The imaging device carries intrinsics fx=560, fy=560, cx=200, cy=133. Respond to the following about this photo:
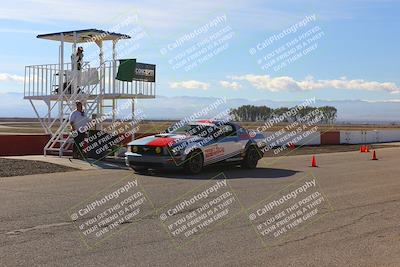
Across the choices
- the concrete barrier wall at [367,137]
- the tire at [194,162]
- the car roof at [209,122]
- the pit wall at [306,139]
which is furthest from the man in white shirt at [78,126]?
the concrete barrier wall at [367,137]

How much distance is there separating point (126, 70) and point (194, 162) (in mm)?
5509

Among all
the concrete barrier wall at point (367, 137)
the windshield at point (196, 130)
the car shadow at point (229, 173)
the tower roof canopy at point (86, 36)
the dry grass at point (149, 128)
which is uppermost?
the tower roof canopy at point (86, 36)

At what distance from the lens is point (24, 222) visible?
305 inches

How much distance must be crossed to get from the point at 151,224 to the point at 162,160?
581 centimetres

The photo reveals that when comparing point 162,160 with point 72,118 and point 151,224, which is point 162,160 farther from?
point 151,224

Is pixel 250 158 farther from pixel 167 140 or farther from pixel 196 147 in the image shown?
pixel 167 140

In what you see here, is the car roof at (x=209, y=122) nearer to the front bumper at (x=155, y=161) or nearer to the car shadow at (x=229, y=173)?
the car shadow at (x=229, y=173)

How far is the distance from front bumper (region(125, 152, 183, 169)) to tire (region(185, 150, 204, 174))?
268 mm

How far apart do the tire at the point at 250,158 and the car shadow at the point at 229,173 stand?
0.58 feet

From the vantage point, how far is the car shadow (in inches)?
554

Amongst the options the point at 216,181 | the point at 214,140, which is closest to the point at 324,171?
the point at 214,140

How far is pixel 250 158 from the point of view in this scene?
16.3 m

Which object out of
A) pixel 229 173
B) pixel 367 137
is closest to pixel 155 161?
pixel 229 173

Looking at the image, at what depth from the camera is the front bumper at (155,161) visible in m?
13.8
